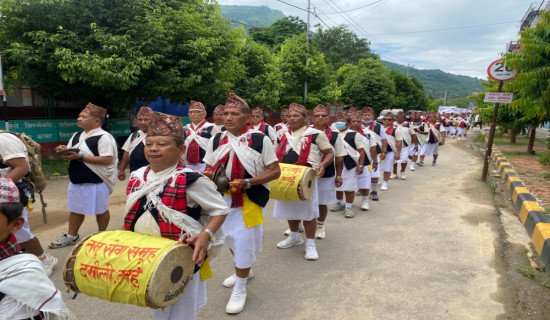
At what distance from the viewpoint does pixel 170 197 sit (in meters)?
2.21

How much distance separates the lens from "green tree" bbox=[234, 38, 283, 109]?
56.4ft

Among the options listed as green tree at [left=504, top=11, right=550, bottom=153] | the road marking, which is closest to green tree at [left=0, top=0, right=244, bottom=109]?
green tree at [left=504, top=11, right=550, bottom=153]

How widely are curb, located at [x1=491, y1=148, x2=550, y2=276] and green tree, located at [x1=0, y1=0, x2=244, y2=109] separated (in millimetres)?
8431

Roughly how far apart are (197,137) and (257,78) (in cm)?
1221

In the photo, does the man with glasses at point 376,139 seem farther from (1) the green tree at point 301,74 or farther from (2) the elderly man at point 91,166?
(1) the green tree at point 301,74

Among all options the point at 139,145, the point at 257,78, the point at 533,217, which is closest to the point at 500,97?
the point at 533,217

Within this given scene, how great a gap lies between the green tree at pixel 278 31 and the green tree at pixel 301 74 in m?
17.3

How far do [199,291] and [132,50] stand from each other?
8.97m

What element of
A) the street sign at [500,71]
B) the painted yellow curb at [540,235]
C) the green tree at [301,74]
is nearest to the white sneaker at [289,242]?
the painted yellow curb at [540,235]

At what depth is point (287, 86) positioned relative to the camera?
2222 centimetres

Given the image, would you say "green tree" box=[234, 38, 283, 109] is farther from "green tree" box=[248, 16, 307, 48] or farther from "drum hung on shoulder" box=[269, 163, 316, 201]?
"green tree" box=[248, 16, 307, 48]

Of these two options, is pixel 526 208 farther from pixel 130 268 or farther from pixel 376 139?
pixel 130 268

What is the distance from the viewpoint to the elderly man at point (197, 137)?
18.8 feet

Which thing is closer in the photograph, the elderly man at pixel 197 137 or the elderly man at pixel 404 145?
the elderly man at pixel 197 137
